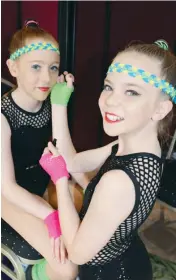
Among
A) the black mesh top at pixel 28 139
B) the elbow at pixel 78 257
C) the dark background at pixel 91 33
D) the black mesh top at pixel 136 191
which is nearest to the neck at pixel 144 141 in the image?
the black mesh top at pixel 136 191

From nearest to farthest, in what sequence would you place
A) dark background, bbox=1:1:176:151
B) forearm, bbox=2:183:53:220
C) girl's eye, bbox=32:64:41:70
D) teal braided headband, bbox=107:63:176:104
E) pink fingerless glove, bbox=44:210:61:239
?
1. teal braided headband, bbox=107:63:176:104
2. pink fingerless glove, bbox=44:210:61:239
3. forearm, bbox=2:183:53:220
4. girl's eye, bbox=32:64:41:70
5. dark background, bbox=1:1:176:151

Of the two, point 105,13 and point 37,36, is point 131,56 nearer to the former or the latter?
point 37,36

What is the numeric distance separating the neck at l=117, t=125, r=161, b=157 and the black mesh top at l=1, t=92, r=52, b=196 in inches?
19.8

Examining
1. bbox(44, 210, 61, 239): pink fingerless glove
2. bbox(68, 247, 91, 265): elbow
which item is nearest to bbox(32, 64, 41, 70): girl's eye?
bbox(44, 210, 61, 239): pink fingerless glove

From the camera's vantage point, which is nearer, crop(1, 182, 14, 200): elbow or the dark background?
crop(1, 182, 14, 200): elbow

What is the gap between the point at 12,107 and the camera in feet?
4.66

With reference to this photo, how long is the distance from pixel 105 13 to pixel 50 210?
5.76ft

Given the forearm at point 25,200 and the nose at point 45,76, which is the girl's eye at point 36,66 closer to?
the nose at point 45,76

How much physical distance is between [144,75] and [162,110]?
11cm

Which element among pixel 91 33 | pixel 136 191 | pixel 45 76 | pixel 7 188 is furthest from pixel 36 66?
pixel 91 33

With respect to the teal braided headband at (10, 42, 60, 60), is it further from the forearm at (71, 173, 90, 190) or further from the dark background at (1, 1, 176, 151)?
the dark background at (1, 1, 176, 151)

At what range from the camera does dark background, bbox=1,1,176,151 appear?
2.46 meters

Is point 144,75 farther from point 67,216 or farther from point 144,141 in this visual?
point 67,216

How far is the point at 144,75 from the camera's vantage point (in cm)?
99
